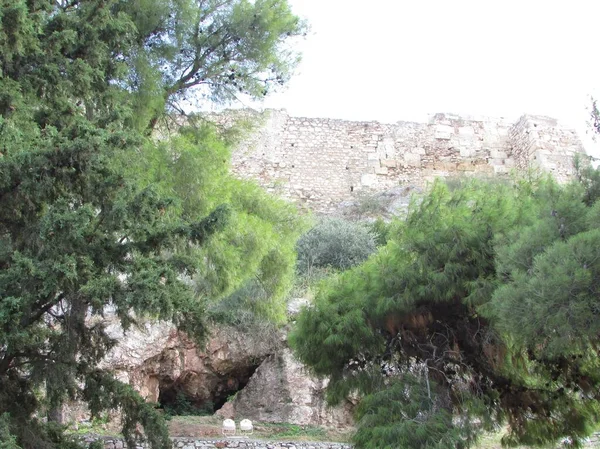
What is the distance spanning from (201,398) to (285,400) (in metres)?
1.68

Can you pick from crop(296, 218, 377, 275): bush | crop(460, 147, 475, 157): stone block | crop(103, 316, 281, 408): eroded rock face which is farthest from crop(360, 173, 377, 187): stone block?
crop(103, 316, 281, 408): eroded rock face

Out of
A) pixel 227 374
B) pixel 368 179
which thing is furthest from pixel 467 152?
pixel 227 374

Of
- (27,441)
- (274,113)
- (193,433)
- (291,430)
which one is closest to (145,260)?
(27,441)

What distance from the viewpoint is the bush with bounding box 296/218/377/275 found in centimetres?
1609

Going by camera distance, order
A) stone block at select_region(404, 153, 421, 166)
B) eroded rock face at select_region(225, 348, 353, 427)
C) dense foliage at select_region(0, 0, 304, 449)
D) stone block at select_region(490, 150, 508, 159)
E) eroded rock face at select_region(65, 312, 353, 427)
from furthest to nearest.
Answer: stone block at select_region(490, 150, 508, 159) < stone block at select_region(404, 153, 421, 166) < eroded rock face at select_region(225, 348, 353, 427) < eroded rock face at select_region(65, 312, 353, 427) < dense foliage at select_region(0, 0, 304, 449)

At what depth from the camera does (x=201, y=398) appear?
12648mm

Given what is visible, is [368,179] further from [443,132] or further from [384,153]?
[443,132]

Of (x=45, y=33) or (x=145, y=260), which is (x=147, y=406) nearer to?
(x=145, y=260)

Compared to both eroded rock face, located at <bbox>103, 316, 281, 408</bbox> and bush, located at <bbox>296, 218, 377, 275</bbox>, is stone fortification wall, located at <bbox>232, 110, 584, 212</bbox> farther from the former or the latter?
eroded rock face, located at <bbox>103, 316, 281, 408</bbox>

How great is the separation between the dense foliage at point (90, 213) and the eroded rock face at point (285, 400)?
3415 millimetres

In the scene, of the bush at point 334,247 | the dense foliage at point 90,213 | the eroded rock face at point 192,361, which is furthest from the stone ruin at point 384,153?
the dense foliage at point 90,213

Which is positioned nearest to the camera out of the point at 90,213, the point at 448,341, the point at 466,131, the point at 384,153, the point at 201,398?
the point at 90,213

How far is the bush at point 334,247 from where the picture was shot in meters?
16.1

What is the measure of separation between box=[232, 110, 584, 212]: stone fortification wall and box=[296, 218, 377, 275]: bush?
380cm
